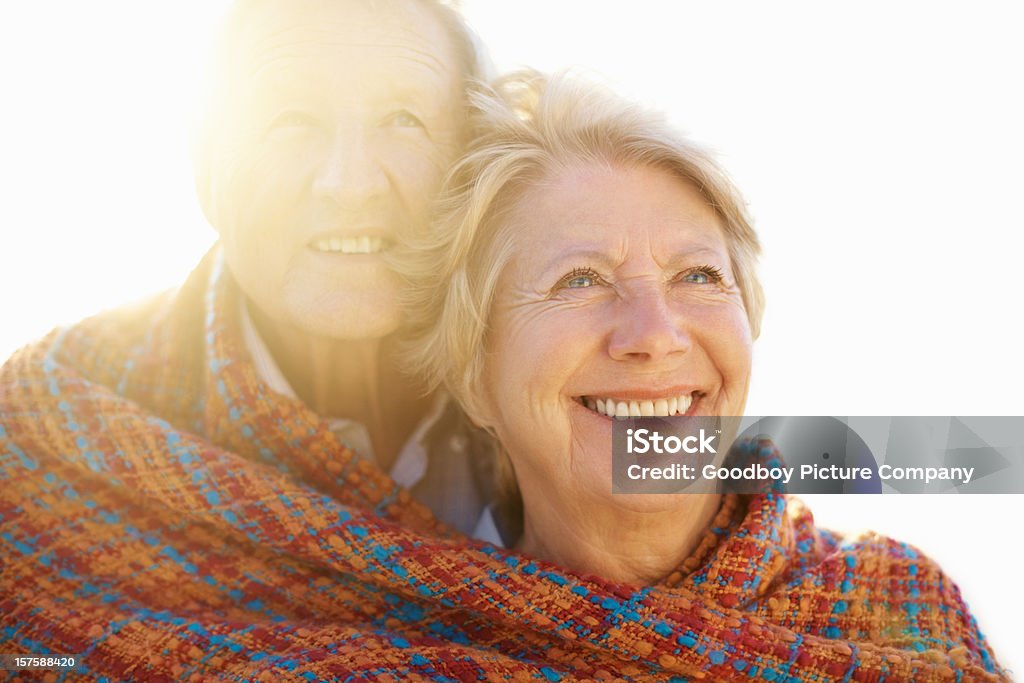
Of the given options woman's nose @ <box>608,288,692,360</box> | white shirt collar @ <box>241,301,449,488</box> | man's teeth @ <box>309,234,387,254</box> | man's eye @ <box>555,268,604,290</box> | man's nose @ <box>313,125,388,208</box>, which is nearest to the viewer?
woman's nose @ <box>608,288,692,360</box>

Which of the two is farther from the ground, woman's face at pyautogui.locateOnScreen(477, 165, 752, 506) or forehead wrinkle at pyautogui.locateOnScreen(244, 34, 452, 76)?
forehead wrinkle at pyautogui.locateOnScreen(244, 34, 452, 76)

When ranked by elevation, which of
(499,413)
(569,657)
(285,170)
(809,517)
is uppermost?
(285,170)

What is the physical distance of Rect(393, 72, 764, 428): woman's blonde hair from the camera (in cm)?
240

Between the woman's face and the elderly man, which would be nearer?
the woman's face

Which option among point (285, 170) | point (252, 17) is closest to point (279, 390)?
point (285, 170)

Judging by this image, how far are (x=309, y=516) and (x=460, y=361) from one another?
0.58 metres

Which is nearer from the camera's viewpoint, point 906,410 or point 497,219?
point 497,219

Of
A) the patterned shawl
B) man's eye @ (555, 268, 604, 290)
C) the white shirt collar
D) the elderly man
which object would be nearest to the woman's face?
man's eye @ (555, 268, 604, 290)

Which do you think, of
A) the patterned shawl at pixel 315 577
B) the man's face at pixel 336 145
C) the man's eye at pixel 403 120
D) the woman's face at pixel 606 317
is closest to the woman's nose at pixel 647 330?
the woman's face at pixel 606 317

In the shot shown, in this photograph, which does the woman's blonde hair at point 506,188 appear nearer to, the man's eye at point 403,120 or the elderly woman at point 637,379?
the elderly woman at point 637,379

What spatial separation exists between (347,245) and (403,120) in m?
0.39

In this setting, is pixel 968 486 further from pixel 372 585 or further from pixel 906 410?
pixel 372 585

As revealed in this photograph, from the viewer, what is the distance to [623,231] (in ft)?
7.45

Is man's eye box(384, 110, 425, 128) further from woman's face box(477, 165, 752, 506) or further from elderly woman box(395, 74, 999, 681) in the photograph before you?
woman's face box(477, 165, 752, 506)
